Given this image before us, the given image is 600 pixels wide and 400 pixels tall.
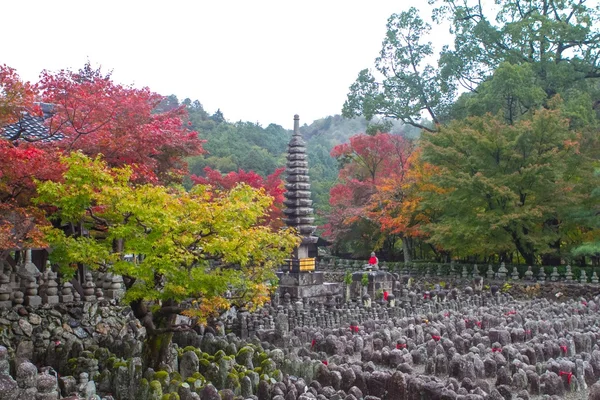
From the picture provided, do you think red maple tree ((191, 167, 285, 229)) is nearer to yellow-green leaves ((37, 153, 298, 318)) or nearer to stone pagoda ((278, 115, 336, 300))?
stone pagoda ((278, 115, 336, 300))

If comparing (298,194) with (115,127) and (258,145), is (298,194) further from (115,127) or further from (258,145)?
(258,145)

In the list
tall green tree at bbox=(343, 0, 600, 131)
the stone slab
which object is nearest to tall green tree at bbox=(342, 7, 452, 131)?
tall green tree at bbox=(343, 0, 600, 131)

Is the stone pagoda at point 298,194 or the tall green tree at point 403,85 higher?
the tall green tree at point 403,85

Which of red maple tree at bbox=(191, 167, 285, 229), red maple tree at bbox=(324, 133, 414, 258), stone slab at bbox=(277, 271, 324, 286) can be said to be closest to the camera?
stone slab at bbox=(277, 271, 324, 286)

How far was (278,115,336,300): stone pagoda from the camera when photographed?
23.6 metres

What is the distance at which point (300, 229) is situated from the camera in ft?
80.6

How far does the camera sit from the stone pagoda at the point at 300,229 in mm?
23609

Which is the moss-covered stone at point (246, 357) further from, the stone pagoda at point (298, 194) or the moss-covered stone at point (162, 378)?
the stone pagoda at point (298, 194)

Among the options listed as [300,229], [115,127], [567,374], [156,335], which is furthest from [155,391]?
[300,229]

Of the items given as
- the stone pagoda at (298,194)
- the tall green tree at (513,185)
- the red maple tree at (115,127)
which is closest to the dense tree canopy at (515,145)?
the tall green tree at (513,185)

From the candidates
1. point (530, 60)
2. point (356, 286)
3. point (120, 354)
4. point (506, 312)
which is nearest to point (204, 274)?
point (120, 354)

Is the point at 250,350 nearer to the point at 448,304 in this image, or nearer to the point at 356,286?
the point at 448,304

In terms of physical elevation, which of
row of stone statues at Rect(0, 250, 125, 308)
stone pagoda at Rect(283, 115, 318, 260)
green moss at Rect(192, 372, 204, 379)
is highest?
stone pagoda at Rect(283, 115, 318, 260)

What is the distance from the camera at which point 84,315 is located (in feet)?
54.0
